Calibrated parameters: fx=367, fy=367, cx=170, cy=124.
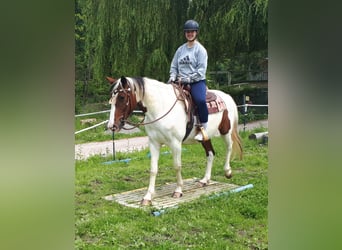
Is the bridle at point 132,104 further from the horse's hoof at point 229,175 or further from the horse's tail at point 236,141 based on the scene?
the horse's hoof at point 229,175

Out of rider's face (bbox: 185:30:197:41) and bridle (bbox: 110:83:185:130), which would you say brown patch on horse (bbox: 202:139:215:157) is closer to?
bridle (bbox: 110:83:185:130)

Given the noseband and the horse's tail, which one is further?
the horse's tail

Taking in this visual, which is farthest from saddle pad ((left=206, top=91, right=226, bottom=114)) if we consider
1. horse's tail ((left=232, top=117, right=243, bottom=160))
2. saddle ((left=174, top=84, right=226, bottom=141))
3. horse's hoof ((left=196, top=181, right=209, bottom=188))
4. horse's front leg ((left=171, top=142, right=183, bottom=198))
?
horse's hoof ((left=196, top=181, right=209, bottom=188))

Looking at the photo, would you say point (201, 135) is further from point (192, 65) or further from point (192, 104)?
point (192, 65)

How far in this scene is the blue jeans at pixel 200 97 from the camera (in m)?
1.81

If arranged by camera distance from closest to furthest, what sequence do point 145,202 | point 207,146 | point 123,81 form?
1. point 123,81
2. point 145,202
3. point 207,146

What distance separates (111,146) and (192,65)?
569 millimetres

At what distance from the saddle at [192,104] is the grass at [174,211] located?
0.13 m

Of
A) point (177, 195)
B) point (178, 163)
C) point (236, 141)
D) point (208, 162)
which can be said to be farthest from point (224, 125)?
→ point (177, 195)

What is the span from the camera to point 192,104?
1.85m

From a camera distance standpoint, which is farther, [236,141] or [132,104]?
[236,141]

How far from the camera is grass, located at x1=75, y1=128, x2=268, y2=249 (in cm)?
166

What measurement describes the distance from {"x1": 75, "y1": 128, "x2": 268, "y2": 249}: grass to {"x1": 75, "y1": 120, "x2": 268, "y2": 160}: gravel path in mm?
32
